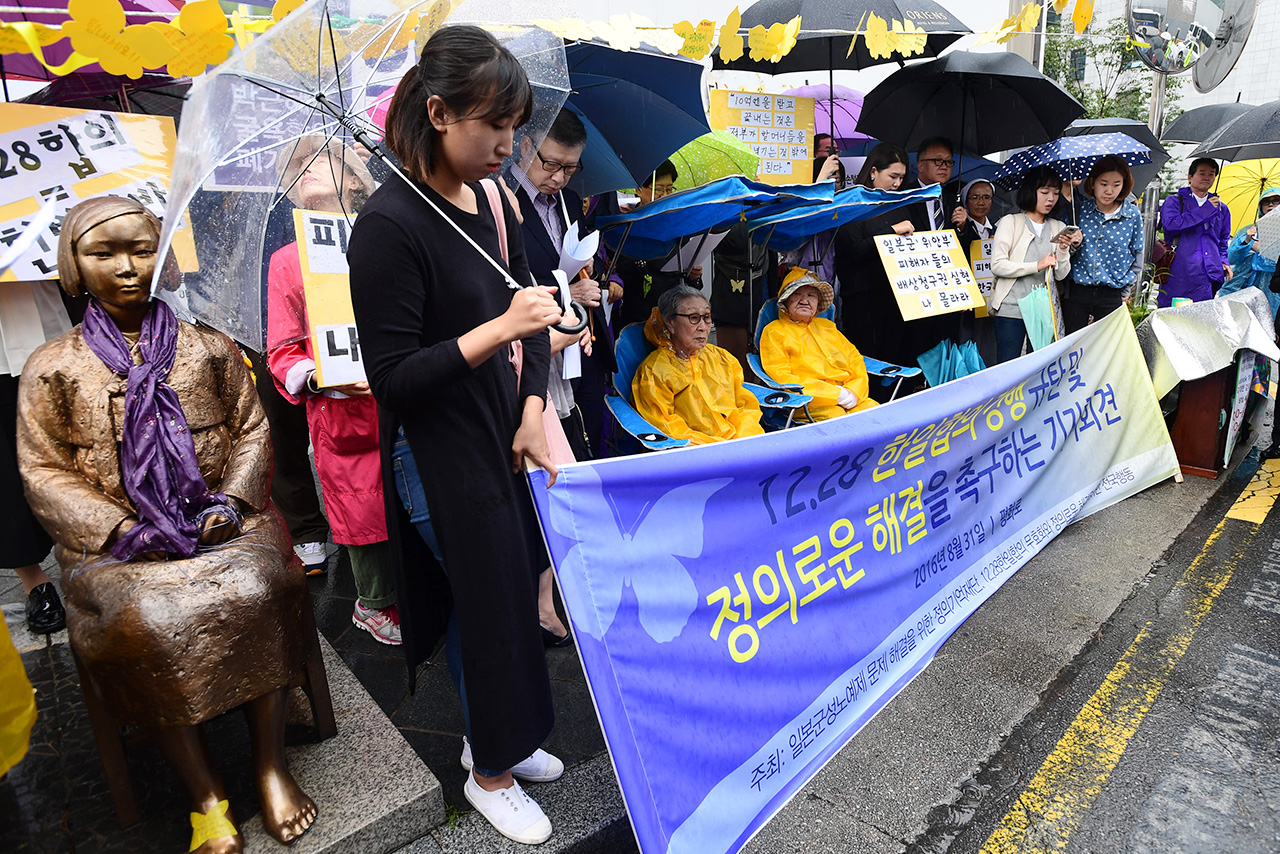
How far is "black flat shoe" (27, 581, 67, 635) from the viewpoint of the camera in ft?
10.2

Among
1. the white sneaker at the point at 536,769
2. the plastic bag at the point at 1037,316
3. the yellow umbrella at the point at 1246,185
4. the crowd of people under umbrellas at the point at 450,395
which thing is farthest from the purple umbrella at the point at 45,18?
the yellow umbrella at the point at 1246,185

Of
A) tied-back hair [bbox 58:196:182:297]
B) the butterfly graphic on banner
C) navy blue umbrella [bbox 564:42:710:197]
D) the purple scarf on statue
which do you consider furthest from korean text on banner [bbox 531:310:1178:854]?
navy blue umbrella [bbox 564:42:710:197]

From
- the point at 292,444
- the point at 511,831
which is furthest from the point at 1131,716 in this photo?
the point at 292,444

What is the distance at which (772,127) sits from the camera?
5211mm

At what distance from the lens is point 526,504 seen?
2039mm

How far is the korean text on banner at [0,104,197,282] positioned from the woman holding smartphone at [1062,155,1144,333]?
5746 mm

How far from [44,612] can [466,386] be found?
2593mm

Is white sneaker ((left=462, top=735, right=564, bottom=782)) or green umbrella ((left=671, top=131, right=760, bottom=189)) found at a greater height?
green umbrella ((left=671, top=131, right=760, bottom=189))

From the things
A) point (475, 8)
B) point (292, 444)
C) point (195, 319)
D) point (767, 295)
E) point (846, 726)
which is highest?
point (475, 8)

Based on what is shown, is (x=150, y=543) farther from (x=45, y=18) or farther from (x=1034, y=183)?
(x=1034, y=183)

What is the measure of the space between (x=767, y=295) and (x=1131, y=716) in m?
3.61

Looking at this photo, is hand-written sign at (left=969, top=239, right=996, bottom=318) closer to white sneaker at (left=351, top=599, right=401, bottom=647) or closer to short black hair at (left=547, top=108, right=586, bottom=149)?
short black hair at (left=547, top=108, right=586, bottom=149)

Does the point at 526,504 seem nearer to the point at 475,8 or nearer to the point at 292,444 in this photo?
the point at 475,8

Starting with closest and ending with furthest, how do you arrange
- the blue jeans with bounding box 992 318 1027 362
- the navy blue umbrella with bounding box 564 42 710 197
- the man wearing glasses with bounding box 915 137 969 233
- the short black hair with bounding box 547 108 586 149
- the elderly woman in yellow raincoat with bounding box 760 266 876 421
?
the short black hair with bounding box 547 108 586 149
the navy blue umbrella with bounding box 564 42 710 197
the elderly woman in yellow raincoat with bounding box 760 266 876 421
the man wearing glasses with bounding box 915 137 969 233
the blue jeans with bounding box 992 318 1027 362
